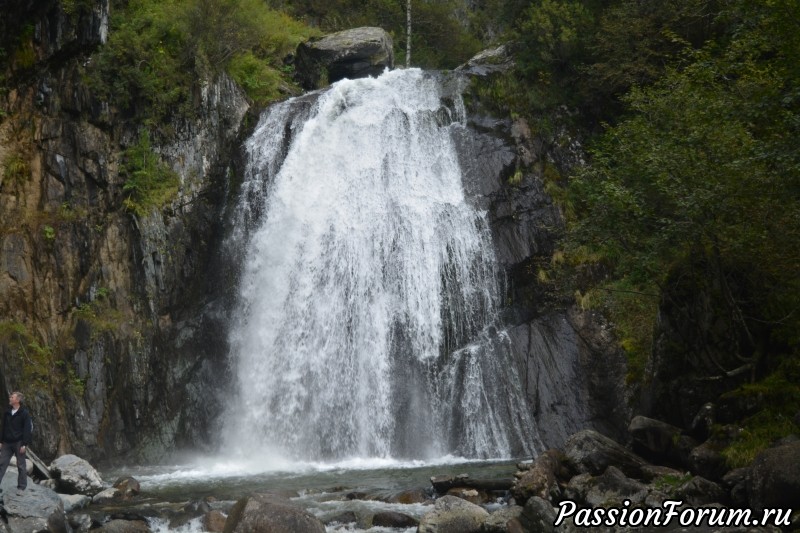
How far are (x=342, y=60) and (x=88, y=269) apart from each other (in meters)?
14.1

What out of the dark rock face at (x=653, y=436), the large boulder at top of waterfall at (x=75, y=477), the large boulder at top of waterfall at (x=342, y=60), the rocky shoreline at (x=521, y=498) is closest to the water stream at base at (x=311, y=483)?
the rocky shoreline at (x=521, y=498)

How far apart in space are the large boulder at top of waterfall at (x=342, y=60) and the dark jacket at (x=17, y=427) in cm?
Result: 1941

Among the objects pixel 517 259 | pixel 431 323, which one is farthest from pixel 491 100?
pixel 431 323

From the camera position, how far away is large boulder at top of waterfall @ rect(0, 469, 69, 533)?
10.1 meters

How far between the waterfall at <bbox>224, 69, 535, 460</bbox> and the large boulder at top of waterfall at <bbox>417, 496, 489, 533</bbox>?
6.36 m

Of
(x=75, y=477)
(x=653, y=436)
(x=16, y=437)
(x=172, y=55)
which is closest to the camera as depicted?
(x=16, y=437)

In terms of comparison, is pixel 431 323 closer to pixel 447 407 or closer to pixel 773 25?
pixel 447 407

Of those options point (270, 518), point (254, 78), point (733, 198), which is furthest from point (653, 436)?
point (254, 78)

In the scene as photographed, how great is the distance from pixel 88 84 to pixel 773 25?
57.6ft

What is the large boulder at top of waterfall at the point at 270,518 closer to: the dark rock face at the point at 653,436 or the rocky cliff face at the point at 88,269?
the dark rock face at the point at 653,436

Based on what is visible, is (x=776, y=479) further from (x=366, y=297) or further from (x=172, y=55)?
(x=172, y=55)

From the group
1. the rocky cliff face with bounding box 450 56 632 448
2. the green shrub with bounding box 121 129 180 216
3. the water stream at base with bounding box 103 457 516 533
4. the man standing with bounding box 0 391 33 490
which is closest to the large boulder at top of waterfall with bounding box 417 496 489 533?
the water stream at base with bounding box 103 457 516 533

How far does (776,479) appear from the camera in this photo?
8047 millimetres

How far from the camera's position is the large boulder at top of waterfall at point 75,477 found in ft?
42.1
